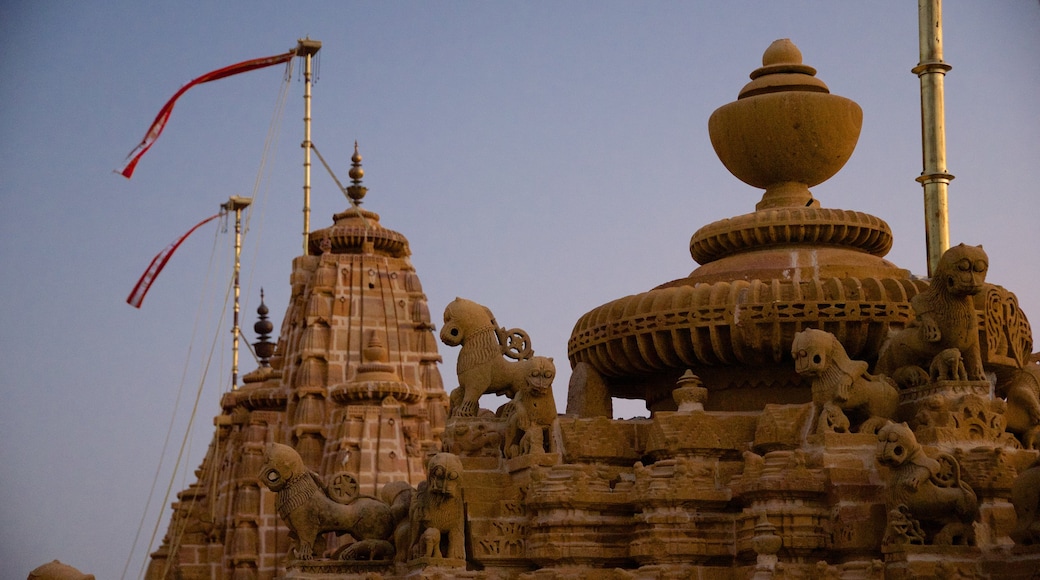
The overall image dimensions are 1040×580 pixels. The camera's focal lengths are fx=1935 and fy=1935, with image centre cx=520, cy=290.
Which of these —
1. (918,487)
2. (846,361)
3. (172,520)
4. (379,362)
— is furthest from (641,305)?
(172,520)

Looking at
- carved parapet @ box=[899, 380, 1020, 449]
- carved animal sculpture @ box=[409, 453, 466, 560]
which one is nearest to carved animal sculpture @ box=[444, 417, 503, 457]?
carved animal sculpture @ box=[409, 453, 466, 560]

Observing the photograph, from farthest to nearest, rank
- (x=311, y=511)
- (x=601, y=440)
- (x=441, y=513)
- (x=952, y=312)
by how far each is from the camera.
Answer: (x=311, y=511) → (x=601, y=440) → (x=441, y=513) → (x=952, y=312)

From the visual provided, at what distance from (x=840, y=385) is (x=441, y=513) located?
5.31 metres

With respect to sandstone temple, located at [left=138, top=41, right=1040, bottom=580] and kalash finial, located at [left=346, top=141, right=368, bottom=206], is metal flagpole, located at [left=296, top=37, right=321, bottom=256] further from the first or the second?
sandstone temple, located at [left=138, top=41, right=1040, bottom=580]

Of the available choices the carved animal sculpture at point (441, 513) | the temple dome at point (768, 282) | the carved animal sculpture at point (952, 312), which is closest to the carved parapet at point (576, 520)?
the carved animal sculpture at point (441, 513)

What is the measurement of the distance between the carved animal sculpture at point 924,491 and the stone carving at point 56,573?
11586 mm

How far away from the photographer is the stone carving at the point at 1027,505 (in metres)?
20.2

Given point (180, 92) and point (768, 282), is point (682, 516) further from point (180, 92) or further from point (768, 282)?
point (180, 92)

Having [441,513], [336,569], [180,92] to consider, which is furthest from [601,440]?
[180,92]

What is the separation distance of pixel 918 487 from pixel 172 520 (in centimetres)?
6269

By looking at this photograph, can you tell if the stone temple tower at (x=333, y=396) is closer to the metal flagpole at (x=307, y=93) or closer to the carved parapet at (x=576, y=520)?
the metal flagpole at (x=307, y=93)

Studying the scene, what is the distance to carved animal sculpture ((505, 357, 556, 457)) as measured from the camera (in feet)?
80.5

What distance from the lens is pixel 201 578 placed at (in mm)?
74125

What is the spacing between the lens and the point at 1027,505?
66.6 ft
